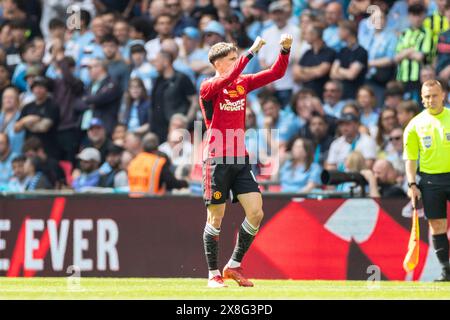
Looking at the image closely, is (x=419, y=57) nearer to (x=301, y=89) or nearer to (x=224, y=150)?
(x=301, y=89)

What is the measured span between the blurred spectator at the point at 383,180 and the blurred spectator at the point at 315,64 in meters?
2.87

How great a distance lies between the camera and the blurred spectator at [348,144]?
17938mm

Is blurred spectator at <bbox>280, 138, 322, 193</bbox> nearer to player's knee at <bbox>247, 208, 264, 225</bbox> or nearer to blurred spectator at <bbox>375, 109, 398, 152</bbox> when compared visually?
blurred spectator at <bbox>375, 109, 398, 152</bbox>

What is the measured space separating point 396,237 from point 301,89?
13.3ft

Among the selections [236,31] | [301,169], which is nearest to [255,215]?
[301,169]

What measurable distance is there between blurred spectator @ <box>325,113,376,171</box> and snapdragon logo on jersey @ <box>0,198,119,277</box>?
342 cm

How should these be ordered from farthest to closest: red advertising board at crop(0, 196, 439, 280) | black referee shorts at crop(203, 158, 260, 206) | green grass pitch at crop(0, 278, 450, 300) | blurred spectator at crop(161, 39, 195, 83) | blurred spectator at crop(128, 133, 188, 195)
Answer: blurred spectator at crop(161, 39, 195, 83)
blurred spectator at crop(128, 133, 188, 195)
red advertising board at crop(0, 196, 439, 280)
black referee shorts at crop(203, 158, 260, 206)
green grass pitch at crop(0, 278, 450, 300)

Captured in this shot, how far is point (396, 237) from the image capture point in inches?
628

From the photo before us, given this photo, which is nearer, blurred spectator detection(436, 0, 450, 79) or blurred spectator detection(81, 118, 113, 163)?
blurred spectator detection(436, 0, 450, 79)

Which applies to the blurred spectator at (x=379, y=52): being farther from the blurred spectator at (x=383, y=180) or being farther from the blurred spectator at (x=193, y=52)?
the blurred spectator at (x=193, y=52)

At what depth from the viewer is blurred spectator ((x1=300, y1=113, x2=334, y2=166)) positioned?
1842cm

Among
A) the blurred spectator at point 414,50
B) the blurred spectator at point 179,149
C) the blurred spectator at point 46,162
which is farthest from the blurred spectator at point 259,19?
the blurred spectator at point 46,162

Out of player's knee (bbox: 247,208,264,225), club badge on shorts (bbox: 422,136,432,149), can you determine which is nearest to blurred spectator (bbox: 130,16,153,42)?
club badge on shorts (bbox: 422,136,432,149)

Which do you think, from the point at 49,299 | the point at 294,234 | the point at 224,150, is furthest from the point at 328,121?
the point at 49,299
